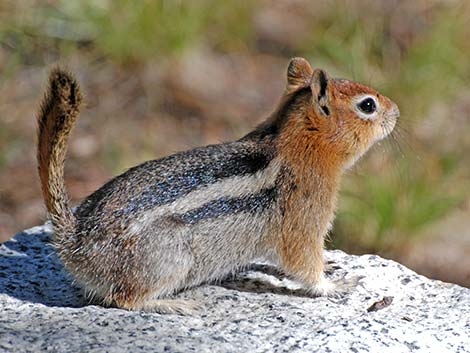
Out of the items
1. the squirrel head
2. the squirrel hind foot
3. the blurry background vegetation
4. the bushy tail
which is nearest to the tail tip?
the bushy tail

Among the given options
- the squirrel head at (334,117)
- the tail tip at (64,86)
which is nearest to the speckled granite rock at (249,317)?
the squirrel head at (334,117)

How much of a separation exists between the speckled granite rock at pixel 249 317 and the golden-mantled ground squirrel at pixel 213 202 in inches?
5.9

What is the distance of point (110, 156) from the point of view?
300 inches

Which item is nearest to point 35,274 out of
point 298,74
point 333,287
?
point 333,287

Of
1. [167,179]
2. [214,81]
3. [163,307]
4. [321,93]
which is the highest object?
[214,81]

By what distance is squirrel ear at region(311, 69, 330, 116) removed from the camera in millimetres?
4582

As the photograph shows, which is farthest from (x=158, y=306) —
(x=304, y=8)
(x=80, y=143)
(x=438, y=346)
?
(x=304, y=8)

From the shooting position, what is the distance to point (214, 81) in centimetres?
846

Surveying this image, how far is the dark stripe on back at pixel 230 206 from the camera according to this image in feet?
13.8

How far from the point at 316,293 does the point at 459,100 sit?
15.1 feet

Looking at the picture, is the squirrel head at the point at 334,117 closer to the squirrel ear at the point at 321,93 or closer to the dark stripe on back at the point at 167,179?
the squirrel ear at the point at 321,93

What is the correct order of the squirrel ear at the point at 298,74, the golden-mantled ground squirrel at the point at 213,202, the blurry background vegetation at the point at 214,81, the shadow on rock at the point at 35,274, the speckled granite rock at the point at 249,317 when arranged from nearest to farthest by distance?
1. the speckled granite rock at the point at 249,317
2. the golden-mantled ground squirrel at the point at 213,202
3. the shadow on rock at the point at 35,274
4. the squirrel ear at the point at 298,74
5. the blurry background vegetation at the point at 214,81

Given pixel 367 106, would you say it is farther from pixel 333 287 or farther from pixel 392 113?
pixel 333 287

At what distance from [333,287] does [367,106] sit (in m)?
0.97
